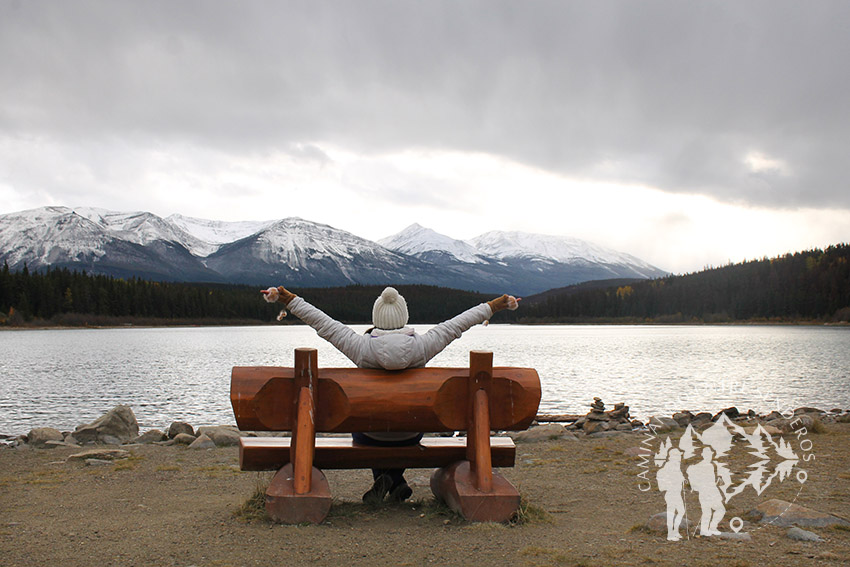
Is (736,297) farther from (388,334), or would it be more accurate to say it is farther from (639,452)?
(388,334)

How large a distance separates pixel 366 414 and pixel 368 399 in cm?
15

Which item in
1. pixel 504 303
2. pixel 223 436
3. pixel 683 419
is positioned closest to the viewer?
pixel 504 303

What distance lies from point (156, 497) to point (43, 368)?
42796mm

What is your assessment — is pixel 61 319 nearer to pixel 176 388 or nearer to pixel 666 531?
pixel 176 388

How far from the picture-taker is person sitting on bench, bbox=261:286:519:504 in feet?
21.3

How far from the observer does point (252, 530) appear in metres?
6.18

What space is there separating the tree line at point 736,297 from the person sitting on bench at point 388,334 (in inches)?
6140

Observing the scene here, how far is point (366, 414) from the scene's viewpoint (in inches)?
251

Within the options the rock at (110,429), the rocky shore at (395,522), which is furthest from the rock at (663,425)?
the rock at (110,429)

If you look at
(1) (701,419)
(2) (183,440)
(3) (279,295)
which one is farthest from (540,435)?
(3) (279,295)

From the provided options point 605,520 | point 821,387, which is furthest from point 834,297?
point 605,520

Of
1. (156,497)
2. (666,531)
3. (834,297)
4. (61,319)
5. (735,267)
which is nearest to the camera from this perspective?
(666,531)

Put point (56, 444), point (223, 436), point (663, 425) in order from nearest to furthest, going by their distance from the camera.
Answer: point (56, 444), point (223, 436), point (663, 425)

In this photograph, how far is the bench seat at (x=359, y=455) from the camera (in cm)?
675
